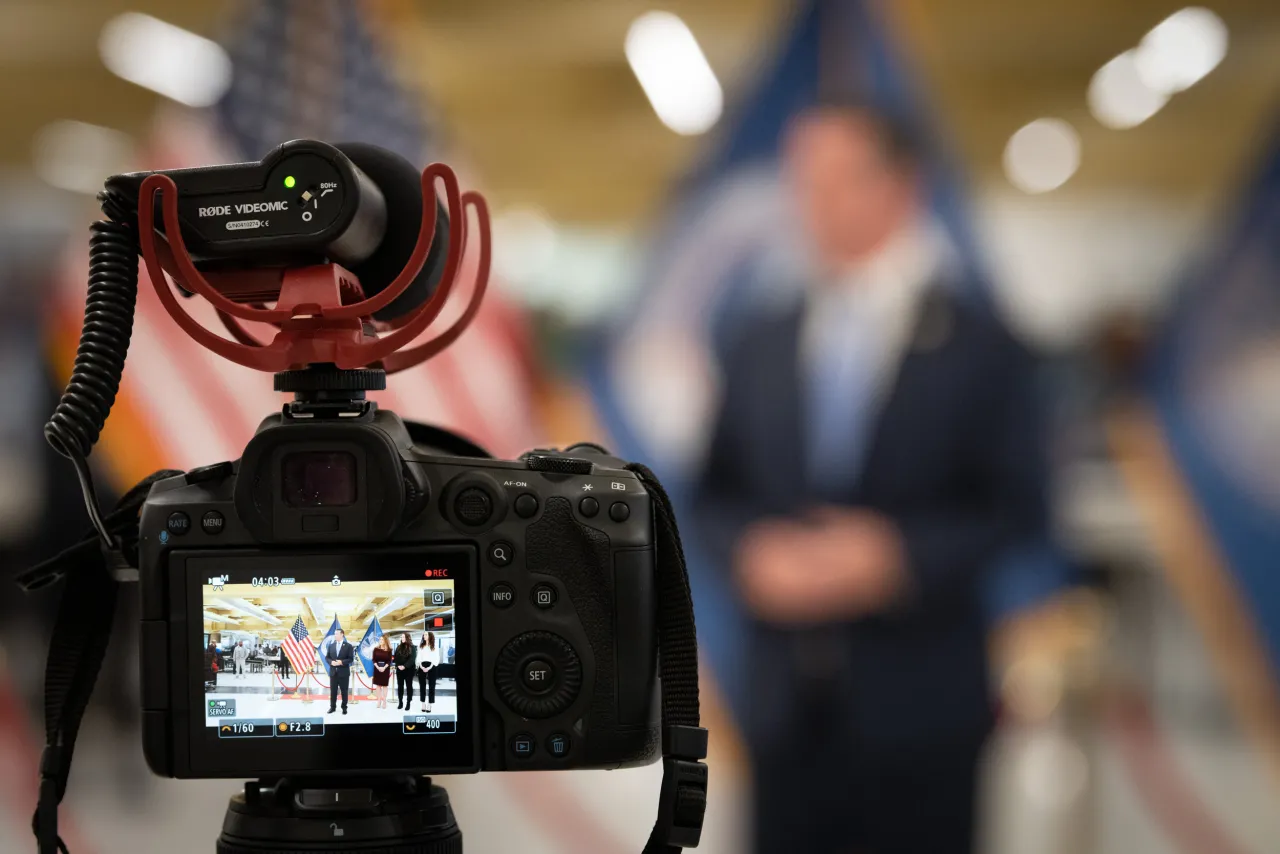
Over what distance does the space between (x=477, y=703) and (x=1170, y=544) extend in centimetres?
244

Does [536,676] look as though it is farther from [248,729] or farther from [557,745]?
[248,729]

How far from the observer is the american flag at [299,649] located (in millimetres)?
870

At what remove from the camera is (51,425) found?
32.8 inches

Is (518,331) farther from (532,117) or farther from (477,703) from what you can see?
(477,703)

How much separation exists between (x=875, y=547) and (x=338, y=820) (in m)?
1.37

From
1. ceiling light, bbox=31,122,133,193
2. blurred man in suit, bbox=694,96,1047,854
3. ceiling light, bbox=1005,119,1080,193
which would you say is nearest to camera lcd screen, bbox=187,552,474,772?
blurred man in suit, bbox=694,96,1047,854

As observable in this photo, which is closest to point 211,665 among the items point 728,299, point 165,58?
point 728,299

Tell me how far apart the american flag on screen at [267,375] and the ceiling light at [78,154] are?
1.76 m

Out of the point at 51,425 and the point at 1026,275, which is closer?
the point at 51,425

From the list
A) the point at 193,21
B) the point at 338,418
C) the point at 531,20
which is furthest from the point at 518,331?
the point at 338,418

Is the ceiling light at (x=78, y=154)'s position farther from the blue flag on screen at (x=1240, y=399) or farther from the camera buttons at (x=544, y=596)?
the camera buttons at (x=544, y=596)

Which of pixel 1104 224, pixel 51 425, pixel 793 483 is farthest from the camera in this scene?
pixel 1104 224

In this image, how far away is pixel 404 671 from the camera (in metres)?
0.88

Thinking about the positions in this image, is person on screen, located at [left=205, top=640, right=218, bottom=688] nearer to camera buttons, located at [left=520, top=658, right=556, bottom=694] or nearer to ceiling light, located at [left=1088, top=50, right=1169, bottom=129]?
camera buttons, located at [left=520, top=658, right=556, bottom=694]
